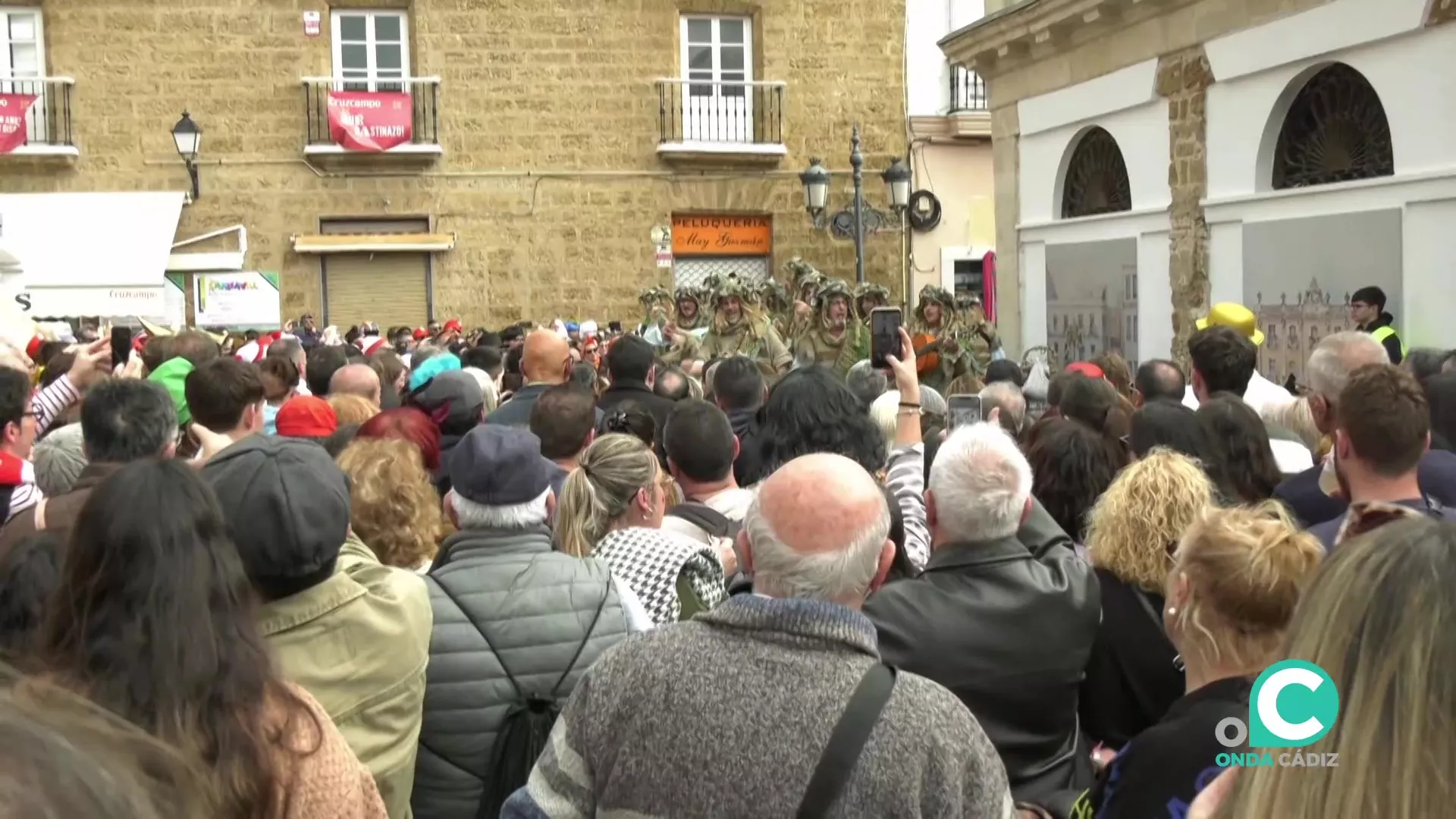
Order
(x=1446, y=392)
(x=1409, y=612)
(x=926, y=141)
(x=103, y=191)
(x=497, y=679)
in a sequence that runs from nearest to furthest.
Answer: (x=1409, y=612) < (x=497, y=679) < (x=1446, y=392) < (x=103, y=191) < (x=926, y=141)

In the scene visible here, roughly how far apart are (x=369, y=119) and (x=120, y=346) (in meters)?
14.2

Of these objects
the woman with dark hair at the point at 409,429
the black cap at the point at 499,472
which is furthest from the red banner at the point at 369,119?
the black cap at the point at 499,472

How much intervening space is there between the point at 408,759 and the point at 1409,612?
1916mm

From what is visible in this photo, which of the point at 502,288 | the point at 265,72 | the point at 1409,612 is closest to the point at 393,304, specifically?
the point at 502,288

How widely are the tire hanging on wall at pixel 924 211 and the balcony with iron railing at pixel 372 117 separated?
7450mm

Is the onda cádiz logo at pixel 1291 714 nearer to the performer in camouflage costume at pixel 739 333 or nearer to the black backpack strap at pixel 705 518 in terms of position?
the black backpack strap at pixel 705 518

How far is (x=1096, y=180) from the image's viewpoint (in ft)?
42.8

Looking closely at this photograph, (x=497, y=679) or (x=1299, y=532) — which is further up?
(x=1299, y=532)

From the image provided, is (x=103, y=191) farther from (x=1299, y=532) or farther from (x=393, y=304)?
(x=1299, y=532)

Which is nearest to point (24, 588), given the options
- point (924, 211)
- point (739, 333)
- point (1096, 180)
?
point (739, 333)

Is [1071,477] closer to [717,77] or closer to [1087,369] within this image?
[1087,369]

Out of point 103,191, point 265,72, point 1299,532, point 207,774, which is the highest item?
point 265,72

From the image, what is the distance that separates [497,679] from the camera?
2920mm

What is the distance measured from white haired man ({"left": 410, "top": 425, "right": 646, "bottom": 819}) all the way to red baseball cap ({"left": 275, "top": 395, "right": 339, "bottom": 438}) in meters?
2.28
